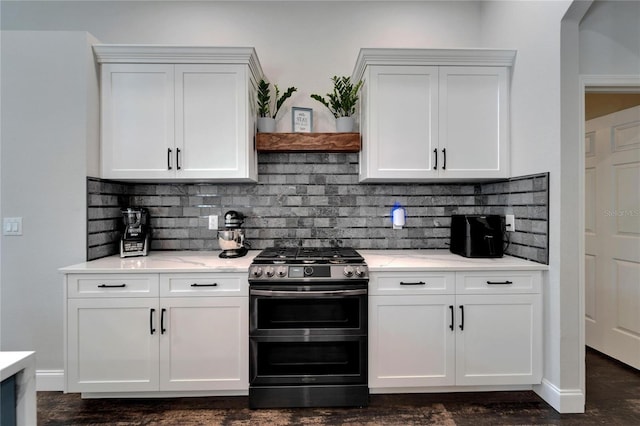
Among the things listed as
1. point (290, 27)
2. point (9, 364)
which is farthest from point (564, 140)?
point (9, 364)

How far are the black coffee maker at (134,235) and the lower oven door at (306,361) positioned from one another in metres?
1.19

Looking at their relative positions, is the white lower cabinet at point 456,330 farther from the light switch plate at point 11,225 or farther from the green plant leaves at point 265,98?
the light switch plate at point 11,225

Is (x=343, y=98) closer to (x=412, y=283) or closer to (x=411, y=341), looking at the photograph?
(x=412, y=283)

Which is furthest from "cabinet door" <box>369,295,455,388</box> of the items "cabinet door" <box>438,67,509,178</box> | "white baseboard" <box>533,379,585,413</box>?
"cabinet door" <box>438,67,509,178</box>

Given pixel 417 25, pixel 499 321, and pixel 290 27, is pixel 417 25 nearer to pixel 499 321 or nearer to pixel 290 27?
pixel 290 27

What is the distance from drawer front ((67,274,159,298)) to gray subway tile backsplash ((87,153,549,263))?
0.78m

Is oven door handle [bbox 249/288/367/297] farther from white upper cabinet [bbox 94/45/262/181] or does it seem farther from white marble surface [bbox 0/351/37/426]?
white marble surface [bbox 0/351/37/426]

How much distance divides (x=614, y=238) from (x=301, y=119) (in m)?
2.76

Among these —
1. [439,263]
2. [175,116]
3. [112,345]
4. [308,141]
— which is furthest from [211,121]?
[439,263]

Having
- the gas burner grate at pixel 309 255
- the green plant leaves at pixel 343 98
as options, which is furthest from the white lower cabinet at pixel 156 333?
the green plant leaves at pixel 343 98

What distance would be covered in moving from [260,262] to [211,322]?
49cm

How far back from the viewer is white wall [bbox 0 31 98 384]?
2.47 meters

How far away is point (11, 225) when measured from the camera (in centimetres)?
247

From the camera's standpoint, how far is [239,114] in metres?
2.59
